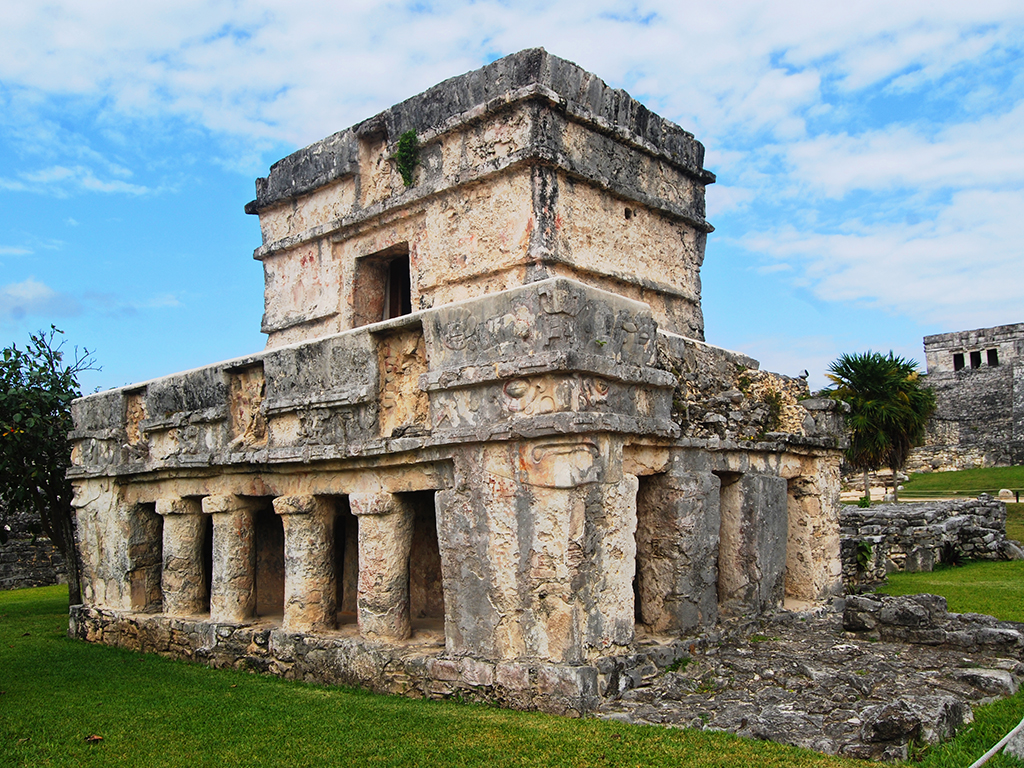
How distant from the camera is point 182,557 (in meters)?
7.75

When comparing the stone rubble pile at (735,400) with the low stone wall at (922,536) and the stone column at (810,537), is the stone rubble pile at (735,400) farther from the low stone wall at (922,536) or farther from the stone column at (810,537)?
the low stone wall at (922,536)

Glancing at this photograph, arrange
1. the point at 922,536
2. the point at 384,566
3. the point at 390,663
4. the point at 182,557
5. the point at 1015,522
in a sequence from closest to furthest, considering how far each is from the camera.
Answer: the point at 390,663 → the point at 384,566 → the point at 182,557 → the point at 922,536 → the point at 1015,522

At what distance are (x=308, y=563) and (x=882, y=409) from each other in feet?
49.5

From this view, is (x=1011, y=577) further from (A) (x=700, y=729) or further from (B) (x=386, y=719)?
(B) (x=386, y=719)

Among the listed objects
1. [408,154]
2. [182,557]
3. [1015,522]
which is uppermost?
[408,154]

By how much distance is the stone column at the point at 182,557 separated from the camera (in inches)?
305

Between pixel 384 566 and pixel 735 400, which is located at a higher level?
pixel 735 400

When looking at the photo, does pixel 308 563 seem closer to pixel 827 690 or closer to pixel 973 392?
pixel 827 690

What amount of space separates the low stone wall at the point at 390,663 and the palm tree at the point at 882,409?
14.3m

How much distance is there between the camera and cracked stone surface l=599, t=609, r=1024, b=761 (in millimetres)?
4141

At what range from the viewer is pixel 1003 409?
127ft

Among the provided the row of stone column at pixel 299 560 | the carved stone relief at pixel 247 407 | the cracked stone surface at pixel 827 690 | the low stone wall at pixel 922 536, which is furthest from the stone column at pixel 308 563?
the low stone wall at pixel 922 536

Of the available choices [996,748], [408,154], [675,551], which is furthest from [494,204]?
[996,748]

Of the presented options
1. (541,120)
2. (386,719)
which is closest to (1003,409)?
(541,120)
